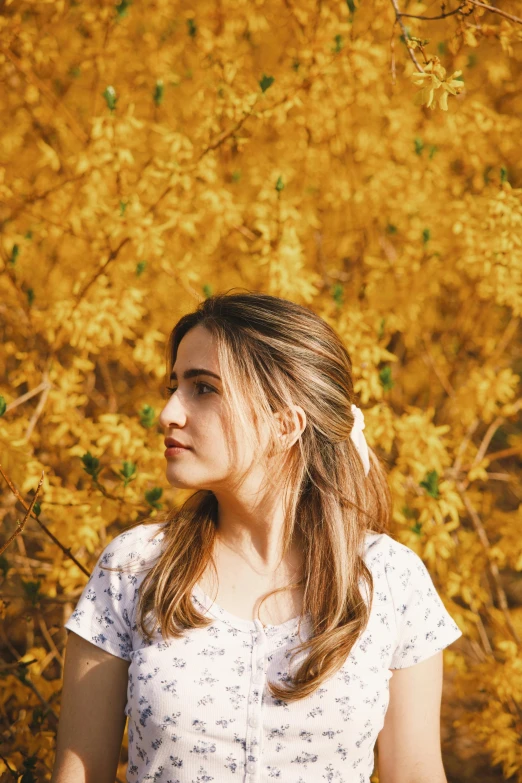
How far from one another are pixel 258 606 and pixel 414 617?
0.32m

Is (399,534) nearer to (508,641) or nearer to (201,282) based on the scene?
(508,641)

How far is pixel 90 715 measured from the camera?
1372 mm

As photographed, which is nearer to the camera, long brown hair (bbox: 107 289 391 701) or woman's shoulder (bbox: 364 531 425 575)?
long brown hair (bbox: 107 289 391 701)

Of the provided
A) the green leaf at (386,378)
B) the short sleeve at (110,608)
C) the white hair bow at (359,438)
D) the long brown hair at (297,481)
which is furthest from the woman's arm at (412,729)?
the green leaf at (386,378)

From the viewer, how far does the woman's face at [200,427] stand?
1414 mm

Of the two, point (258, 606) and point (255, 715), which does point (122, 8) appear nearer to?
point (258, 606)

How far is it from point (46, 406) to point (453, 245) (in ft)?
4.75

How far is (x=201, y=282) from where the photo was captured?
2.69 m

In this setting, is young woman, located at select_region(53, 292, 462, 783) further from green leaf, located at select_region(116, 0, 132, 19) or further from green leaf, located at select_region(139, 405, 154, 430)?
green leaf, located at select_region(116, 0, 132, 19)

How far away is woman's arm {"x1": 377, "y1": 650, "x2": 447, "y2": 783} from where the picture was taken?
4.72 ft

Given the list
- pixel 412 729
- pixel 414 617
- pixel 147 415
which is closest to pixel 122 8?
pixel 147 415

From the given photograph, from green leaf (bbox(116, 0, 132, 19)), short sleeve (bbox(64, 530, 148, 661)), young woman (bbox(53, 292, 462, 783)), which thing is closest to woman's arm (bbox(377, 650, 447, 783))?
young woman (bbox(53, 292, 462, 783))

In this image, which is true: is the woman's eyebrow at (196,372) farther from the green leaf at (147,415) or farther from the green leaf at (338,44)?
the green leaf at (338,44)

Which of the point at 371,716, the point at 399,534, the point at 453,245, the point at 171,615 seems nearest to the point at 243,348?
the point at 171,615
